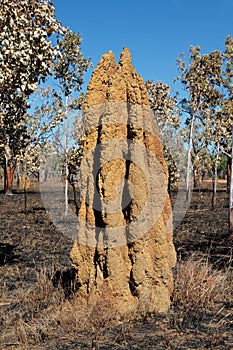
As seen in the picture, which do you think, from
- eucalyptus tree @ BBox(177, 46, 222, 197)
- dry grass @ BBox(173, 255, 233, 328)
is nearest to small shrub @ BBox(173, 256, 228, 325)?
dry grass @ BBox(173, 255, 233, 328)

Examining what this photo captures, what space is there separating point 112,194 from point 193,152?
3272 centimetres

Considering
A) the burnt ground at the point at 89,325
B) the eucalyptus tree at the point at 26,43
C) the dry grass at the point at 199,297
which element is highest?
the eucalyptus tree at the point at 26,43

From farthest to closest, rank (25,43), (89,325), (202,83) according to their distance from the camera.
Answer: (202,83)
(25,43)
(89,325)


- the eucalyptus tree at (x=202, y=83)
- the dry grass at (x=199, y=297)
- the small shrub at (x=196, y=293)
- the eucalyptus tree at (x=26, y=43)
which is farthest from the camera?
the eucalyptus tree at (x=202, y=83)

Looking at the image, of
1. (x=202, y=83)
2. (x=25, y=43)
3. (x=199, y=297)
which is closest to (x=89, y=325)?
(x=199, y=297)

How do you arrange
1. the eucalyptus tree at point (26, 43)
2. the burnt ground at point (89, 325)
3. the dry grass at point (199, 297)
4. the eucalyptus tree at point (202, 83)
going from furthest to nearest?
1. the eucalyptus tree at point (202, 83)
2. the eucalyptus tree at point (26, 43)
3. the dry grass at point (199, 297)
4. the burnt ground at point (89, 325)

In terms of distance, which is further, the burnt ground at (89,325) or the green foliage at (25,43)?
the green foliage at (25,43)

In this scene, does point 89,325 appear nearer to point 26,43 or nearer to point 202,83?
point 26,43

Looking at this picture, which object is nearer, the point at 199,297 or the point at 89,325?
the point at 89,325

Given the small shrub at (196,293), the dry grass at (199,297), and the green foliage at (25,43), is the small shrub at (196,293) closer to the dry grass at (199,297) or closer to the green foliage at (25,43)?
the dry grass at (199,297)

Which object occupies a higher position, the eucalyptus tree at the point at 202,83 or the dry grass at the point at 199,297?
the eucalyptus tree at the point at 202,83

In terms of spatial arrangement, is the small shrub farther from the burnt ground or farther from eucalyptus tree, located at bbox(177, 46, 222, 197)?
eucalyptus tree, located at bbox(177, 46, 222, 197)

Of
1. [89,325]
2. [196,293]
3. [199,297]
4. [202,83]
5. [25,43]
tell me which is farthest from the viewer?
[202,83]

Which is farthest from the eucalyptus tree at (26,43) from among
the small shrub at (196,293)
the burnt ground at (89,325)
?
the small shrub at (196,293)
